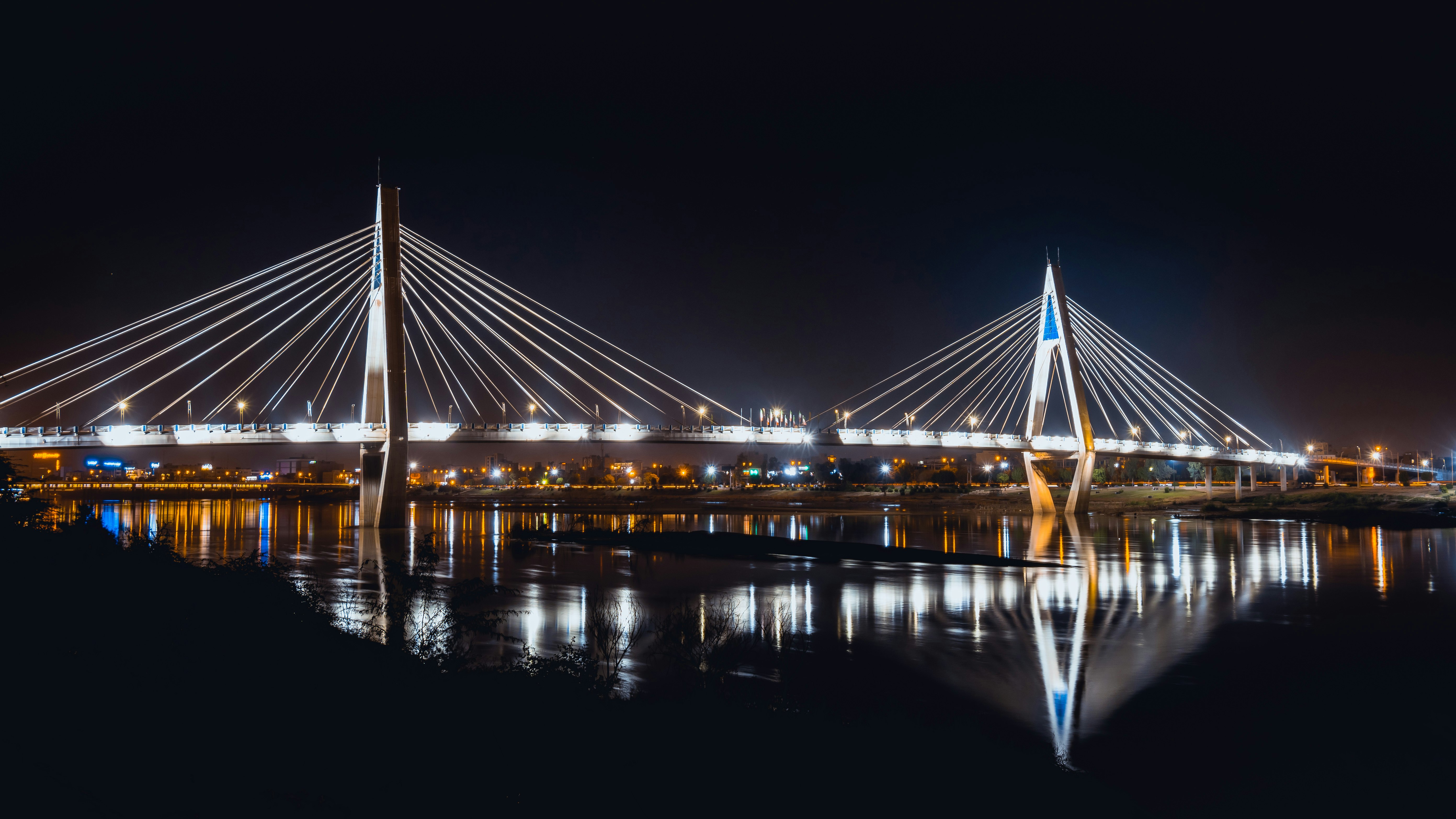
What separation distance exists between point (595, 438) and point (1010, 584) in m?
33.4

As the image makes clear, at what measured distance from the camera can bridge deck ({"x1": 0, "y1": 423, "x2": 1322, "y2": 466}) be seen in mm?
41719

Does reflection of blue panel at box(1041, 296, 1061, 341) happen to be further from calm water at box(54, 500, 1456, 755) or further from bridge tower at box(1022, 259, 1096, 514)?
calm water at box(54, 500, 1456, 755)

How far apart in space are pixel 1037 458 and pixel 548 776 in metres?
54.8

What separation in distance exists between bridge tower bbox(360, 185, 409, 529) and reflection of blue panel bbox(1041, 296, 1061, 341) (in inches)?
1433

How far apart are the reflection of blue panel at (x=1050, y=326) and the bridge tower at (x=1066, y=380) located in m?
0.03

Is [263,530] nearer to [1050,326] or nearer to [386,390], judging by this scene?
Result: [386,390]

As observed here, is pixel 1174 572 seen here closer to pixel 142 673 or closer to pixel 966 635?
pixel 966 635

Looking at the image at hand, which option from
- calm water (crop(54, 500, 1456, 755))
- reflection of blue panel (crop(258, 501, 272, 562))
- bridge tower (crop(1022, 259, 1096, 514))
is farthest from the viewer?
bridge tower (crop(1022, 259, 1096, 514))

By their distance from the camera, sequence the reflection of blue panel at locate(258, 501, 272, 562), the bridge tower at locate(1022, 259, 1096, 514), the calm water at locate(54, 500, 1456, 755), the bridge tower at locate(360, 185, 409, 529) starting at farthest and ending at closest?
the bridge tower at locate(1022, 259, 1096, 514) < the bridge tower at locate(360, 185, 409, 529) < the reflection of blue panel at locate(258, 501, 272, 562) < the calm water at locate(54, 500, 1456, 755)

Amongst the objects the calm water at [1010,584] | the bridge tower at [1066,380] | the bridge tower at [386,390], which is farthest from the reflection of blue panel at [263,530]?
the bridge tower at [1066,380]

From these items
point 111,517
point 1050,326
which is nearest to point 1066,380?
point 1050,326

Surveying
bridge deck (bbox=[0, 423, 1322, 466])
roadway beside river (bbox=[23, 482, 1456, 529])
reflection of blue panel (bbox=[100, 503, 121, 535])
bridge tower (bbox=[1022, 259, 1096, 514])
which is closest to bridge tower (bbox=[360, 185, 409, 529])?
bridge deck (bbox=[0, 423, 1322, 466])

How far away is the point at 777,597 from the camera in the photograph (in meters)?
20.3

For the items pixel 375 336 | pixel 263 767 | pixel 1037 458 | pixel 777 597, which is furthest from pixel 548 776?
pixel 1037 458
